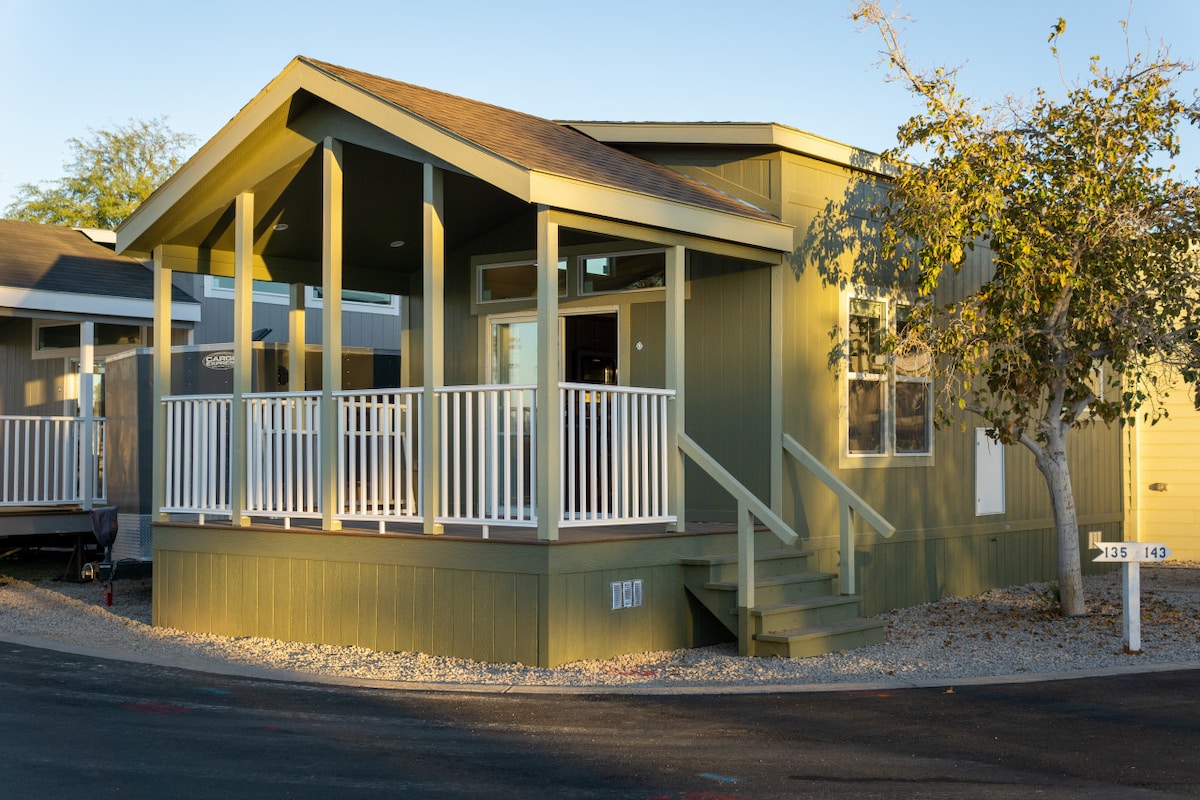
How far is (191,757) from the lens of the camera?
586cm

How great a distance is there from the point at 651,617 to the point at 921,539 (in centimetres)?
392

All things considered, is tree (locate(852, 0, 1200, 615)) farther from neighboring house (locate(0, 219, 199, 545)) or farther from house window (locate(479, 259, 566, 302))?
neighboring house (locate(0, 219, 199, 545))

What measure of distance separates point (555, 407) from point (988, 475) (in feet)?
20.6

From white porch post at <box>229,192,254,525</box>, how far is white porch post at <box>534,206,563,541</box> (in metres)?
3.08

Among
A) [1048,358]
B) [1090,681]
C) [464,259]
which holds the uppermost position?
[464,259]

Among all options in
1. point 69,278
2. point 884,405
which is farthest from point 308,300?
point 884,405

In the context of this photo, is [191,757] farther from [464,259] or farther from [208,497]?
[464,259]

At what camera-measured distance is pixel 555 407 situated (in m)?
8.48

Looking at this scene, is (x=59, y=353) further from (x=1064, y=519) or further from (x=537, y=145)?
(x=1064, y=519)

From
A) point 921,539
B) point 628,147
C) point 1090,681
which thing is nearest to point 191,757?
point 1090,681

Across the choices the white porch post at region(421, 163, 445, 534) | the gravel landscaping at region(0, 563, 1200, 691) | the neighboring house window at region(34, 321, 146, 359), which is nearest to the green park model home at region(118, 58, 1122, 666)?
the white porch post at region(421, 163, 445, 534)

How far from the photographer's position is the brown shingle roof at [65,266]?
15.0 meters

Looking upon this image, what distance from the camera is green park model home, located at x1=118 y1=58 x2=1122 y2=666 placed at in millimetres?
8797

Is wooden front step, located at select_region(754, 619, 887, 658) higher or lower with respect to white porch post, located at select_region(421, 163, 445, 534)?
lower
